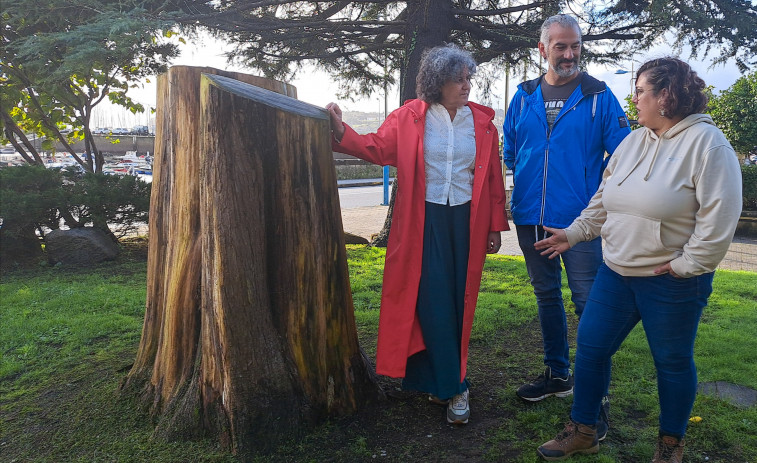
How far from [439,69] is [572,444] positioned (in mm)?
1824

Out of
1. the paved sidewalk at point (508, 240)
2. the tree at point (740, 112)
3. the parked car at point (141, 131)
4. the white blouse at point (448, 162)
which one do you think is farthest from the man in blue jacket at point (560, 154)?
the parked car at point (141, 131)

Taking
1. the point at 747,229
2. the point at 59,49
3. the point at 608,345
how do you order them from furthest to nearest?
the point at 747,229 < the point at 59,49 < the point at 608,345

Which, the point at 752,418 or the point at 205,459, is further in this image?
the point at 752,418

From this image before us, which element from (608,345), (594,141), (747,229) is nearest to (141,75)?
(594,141)

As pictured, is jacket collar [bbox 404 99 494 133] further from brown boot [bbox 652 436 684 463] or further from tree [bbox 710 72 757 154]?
tree [bbox 710 72 757 154]

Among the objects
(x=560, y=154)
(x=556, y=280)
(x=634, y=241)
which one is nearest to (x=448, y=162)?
(x=560, y=154)

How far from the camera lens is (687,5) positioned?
5.87 m

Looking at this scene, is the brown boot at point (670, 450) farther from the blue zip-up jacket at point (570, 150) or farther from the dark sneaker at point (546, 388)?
the blue zip-up jacket at point (570, 150)

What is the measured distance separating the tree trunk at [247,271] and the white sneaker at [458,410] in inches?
18.5

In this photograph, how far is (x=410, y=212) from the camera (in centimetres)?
283

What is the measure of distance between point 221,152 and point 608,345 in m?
1.81

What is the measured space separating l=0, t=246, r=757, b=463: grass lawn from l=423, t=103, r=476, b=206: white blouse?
3.72 ft

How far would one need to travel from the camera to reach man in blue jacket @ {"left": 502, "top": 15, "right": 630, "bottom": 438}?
289 centimetres

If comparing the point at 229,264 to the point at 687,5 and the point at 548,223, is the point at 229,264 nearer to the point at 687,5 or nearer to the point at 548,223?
the point at 548,223
